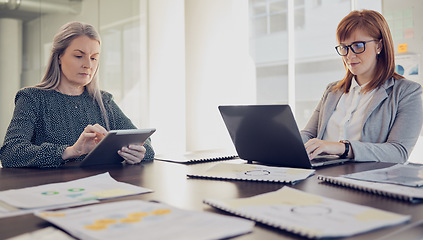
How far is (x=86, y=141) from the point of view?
1489 mm

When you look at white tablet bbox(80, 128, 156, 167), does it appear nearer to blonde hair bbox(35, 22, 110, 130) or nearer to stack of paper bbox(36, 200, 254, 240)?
blonde hair bbox(35, 22, 110, 130)

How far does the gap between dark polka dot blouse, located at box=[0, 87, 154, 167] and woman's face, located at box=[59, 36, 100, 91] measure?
0.37 feet

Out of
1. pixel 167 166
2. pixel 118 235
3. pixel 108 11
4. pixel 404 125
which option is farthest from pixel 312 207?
pixel 108 11

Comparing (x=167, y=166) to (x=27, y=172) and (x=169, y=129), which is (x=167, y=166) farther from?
(x=169, y=129)

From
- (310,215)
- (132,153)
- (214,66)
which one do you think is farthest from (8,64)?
(310,215)

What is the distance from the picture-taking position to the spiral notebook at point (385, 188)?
32.8 inches

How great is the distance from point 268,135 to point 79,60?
3.47ft

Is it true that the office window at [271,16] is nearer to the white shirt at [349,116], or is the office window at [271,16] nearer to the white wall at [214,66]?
the white wall at [214,66]

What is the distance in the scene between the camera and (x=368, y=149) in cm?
156

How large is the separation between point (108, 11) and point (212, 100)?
4.68 feet

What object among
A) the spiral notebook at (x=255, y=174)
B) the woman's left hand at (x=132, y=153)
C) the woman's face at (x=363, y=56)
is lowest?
the spiral notebook at (x=255, y=174)

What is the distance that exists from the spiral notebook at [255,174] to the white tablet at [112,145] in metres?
0.34

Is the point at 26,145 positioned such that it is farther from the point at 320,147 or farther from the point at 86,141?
the point at 320,147

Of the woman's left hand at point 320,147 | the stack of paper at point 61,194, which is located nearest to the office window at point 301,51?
the woman's left hand at point 320,147
